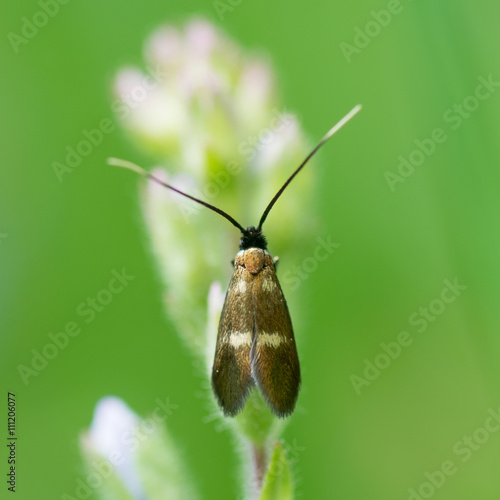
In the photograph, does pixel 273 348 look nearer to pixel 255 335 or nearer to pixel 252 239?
pixel 255 335

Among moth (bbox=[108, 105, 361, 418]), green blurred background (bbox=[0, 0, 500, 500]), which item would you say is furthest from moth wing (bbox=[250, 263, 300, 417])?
green blurred background (bbox=[0, 0, 500, 500])

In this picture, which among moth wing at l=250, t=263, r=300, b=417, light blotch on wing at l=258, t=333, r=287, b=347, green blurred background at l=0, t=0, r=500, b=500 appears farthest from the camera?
green blurred background at l=0, t=0, r=500, b=500

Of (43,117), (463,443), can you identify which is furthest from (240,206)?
(43,117)

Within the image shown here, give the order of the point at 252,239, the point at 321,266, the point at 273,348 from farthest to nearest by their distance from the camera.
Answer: the point at 321,266 < the point at 252,239 < the point at 273,348

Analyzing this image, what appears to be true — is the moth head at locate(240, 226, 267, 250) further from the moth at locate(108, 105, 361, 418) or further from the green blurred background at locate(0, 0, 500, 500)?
the green blurred background at locate(0, 0, 500, 500)

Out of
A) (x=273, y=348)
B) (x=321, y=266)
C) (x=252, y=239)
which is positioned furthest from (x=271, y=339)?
(x=321, y=266)

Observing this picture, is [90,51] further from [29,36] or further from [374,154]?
[374,154]

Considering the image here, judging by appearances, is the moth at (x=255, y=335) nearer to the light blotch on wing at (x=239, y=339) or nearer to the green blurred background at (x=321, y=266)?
the light blotch on wing at (x=239, y=339)
